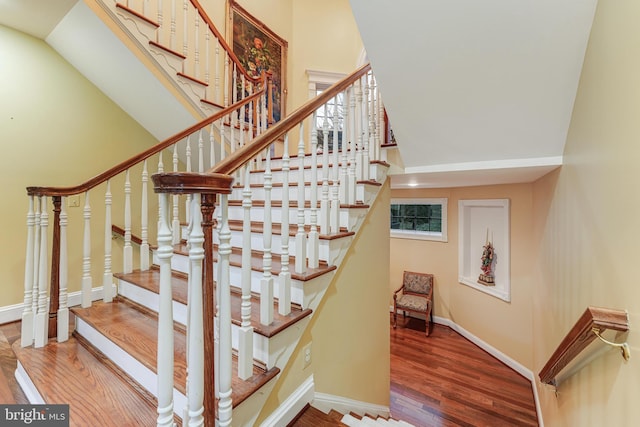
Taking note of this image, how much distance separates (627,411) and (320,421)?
1.19m

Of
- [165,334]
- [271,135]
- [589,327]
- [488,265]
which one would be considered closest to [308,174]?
[271,135]

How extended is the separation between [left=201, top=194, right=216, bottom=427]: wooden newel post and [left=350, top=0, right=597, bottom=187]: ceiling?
1367 millimetres

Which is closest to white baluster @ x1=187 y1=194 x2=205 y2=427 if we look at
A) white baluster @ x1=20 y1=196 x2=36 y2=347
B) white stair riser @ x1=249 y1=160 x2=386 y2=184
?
white stair riser @ x1=249 y1=160 x2=386 y2=184

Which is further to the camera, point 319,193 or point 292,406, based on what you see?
point 319,193

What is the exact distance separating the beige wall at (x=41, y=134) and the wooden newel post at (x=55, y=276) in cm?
98

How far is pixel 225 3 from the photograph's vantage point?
3645 millimetres

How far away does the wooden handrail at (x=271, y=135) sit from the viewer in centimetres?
97

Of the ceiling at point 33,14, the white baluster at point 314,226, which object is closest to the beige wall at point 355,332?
the white baluster at point 314,226

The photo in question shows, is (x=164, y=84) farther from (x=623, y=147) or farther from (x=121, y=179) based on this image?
(x=623, y=147)

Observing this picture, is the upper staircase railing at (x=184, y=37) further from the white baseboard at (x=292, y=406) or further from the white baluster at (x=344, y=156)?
the white baseboard at (x=292, y=406)

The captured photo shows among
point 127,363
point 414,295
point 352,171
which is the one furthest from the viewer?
point 414,295

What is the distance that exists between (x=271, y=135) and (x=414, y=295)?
448 centimetres

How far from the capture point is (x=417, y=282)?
4.92 meters

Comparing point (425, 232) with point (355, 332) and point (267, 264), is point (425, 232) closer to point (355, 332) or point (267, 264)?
point (355, 332)
